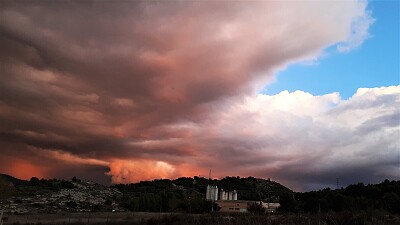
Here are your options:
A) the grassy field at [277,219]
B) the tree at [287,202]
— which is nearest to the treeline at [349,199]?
the tree at [287,202]

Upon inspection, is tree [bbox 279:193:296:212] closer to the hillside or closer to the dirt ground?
the hillside

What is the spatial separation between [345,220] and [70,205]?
111223 millimetres

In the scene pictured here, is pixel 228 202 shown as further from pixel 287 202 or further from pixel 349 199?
pixel 349 199

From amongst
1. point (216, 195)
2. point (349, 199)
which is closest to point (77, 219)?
point (349, 199)

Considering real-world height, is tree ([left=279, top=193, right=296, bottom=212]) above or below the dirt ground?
above

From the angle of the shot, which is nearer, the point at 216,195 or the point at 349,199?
the point at 349,199

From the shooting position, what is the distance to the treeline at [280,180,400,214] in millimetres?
108562

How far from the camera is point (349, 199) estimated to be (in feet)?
397

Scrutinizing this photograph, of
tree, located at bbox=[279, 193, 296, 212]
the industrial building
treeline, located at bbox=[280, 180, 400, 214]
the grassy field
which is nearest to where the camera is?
the grassy field

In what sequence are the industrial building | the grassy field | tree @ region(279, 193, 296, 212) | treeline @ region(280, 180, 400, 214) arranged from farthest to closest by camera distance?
1. the industrial building
2. tree @ region(279, 193, 296, 212)
3. treeline @ region(280, 180, 400, 214)
4. the grassy field

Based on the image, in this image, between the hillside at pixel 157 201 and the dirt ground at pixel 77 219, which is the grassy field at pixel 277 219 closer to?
the dirt ground at pixel 77 219

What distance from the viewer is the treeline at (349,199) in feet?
356

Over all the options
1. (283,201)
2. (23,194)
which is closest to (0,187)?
(23,194)

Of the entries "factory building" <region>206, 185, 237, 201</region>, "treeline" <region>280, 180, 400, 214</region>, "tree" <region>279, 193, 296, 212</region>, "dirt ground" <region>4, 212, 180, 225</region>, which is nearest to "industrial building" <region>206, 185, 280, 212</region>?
"factory building" <region>206, 185, 237, 201</region>
